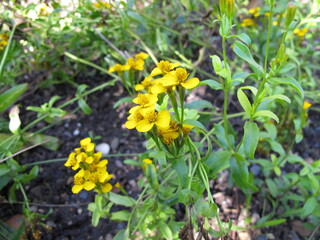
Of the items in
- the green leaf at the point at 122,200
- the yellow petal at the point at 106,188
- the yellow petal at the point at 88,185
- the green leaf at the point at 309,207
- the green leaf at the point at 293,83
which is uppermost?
the green leaf at the point at 293,83

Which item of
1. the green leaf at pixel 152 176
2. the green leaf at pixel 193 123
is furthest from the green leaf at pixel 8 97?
the green leaf at pixel 193 123

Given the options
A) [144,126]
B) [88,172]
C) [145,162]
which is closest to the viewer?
[144,126]

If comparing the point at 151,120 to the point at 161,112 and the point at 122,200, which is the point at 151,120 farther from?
the point at 122,200

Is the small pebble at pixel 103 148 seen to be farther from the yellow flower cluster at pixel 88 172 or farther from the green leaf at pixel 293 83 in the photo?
the green leaf at pixel 293 83

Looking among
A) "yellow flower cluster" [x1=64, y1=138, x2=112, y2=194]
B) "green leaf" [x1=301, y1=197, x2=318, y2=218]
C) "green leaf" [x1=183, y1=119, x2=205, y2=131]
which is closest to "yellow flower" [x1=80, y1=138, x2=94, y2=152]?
"yellow flower cluster" [x1=64, y1=138, x2=112, y2=194]

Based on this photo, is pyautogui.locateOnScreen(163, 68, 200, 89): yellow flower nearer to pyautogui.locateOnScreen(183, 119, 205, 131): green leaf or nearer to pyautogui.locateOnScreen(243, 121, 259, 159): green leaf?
pyautogui.locateOnScreen(183, 119, 205, 131): green leaf

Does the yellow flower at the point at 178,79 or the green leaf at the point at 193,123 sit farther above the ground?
the yellow flower at the point at 178,79

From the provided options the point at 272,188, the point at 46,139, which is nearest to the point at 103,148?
the point at 46,139

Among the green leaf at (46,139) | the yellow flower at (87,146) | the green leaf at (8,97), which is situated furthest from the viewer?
the green leaf at (46,139)
